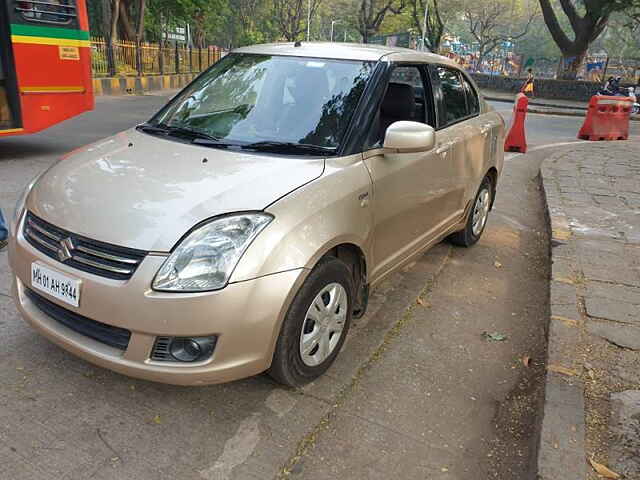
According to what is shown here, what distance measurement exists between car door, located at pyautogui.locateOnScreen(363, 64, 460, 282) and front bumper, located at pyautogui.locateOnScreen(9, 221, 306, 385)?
0.91 metres

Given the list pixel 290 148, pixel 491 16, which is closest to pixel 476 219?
pixel 290 148

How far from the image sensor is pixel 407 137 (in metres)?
3.04

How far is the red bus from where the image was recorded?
7277mm

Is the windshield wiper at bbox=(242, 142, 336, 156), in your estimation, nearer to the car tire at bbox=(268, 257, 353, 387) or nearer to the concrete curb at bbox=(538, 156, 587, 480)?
the car tire at bbox=(268, 257, 353, 387)

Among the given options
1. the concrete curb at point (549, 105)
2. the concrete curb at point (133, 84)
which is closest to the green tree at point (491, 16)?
the concrete curb at point (549, 105)

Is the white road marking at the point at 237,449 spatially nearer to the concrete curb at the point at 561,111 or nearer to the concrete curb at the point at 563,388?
the concrete curb at the point at 563,388

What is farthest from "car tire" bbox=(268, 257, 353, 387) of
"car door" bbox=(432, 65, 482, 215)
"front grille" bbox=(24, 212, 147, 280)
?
"car door" bbox=(432, 65, 482, 215)

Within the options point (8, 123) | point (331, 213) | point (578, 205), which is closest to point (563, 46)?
point (578, 205)

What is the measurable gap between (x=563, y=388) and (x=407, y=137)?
1519 millimetres

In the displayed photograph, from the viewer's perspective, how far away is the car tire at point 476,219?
16.5ft

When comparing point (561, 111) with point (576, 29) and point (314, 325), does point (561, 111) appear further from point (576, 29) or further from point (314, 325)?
point (314, 325)

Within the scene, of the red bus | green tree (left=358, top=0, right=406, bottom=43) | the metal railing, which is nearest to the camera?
the red bus

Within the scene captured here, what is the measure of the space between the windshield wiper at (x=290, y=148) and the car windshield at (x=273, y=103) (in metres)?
0.01

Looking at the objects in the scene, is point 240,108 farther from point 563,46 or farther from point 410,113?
point 563,46
